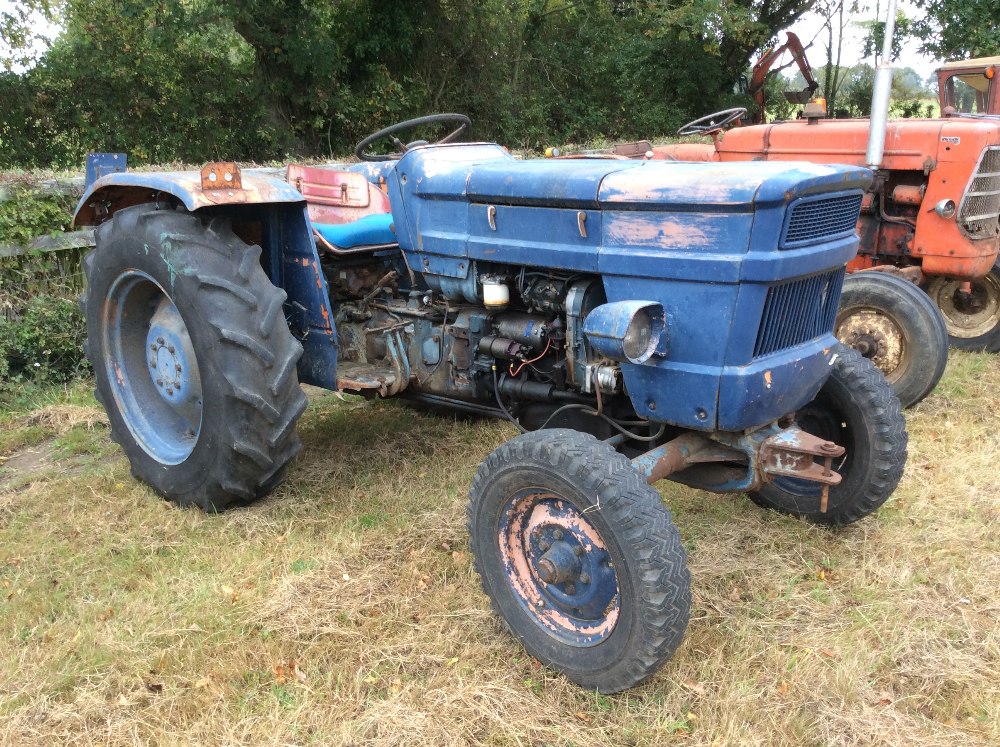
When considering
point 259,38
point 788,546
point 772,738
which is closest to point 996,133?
point 788,546

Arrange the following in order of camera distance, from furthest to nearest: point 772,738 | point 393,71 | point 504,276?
point 393,71 → point 504,276 → point 772,738

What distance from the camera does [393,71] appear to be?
1241cm

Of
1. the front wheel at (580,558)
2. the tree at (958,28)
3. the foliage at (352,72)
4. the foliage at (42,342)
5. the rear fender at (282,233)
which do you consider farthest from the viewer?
the tree at (958,28)

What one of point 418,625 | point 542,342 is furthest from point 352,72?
point 418,625

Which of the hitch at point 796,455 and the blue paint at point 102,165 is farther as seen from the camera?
the blue paint at point 102,165

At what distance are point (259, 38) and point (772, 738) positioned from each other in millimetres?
10639

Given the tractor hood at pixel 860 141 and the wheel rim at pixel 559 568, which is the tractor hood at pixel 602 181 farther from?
the tractor hood at pixel 860 141

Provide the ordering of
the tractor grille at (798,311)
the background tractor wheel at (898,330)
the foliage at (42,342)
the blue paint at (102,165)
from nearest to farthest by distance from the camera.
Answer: the tractor grille at (798,311) < the blue paint at (102,165) < the background tractor wheel at (898,330) < the foliage at (42,342)

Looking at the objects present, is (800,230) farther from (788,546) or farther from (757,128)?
(757,128)

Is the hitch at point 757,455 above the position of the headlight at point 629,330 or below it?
below

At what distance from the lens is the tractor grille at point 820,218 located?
2246 mm

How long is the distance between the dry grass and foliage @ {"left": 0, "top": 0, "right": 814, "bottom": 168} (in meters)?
8.27

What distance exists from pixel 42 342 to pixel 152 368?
171 cm

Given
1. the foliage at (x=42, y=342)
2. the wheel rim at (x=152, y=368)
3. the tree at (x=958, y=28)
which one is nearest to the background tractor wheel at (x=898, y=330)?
the wheel rim at (x=152, y=368)
